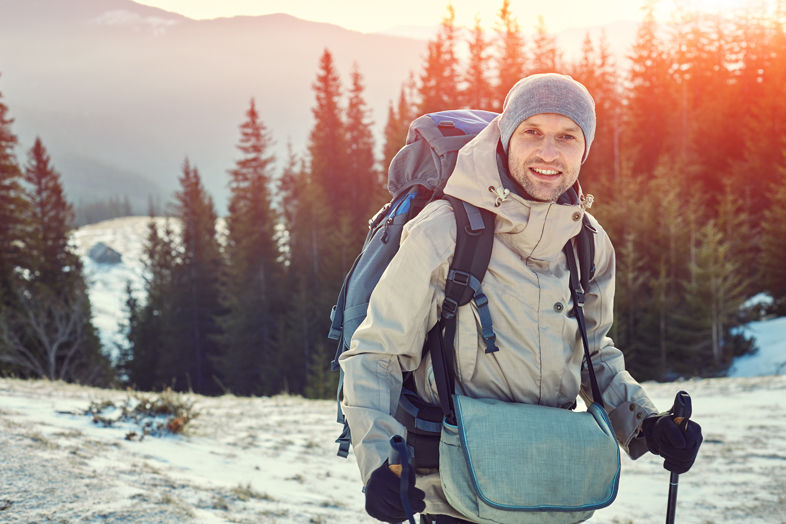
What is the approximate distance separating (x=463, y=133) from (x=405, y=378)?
41.9 inches

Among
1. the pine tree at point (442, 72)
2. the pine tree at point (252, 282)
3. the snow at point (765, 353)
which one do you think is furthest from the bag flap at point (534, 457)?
the pine tree at point (442, 72)

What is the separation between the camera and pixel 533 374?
2127 mm

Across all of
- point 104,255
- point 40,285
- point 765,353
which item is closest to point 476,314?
point 765,353

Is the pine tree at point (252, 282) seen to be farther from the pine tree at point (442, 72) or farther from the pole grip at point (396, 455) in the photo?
the pole grip at point (396, 455)

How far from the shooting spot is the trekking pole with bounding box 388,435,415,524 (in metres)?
1.78

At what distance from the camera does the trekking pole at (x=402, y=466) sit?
5.84 feet

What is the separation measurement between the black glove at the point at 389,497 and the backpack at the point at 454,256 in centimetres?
30

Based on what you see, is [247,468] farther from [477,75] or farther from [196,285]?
[196,285]

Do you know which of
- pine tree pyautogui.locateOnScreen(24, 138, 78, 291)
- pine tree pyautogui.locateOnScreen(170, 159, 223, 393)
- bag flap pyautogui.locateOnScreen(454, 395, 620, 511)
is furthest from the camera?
pine tree pyautogui.locateOnScreen(170, 159, 223, 393)

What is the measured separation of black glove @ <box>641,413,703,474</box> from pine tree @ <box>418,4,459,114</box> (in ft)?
106

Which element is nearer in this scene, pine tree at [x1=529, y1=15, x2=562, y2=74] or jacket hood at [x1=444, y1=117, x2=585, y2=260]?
jacket hood at [x1=444, y1=117, x2=585, y2=260]

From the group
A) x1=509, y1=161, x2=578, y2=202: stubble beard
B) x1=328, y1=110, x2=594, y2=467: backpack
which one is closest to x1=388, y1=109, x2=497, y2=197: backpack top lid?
x1=328, y1=110, x2=594, y2=467: backpack

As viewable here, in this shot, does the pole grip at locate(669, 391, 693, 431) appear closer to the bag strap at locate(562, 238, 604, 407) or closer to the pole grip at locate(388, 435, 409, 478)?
the bag strap at locate(562, 238, 604, 407)

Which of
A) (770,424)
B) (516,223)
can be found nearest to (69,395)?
(516,223)
